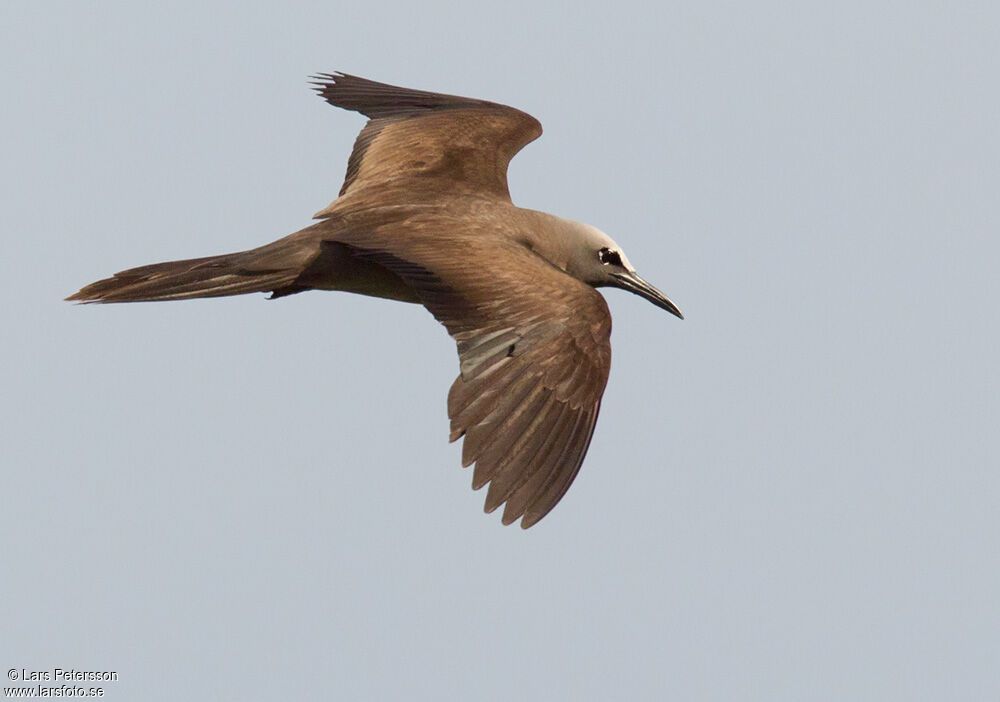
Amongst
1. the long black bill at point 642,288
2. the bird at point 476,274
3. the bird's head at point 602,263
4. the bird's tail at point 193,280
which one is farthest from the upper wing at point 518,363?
the long black bill at point 642,288

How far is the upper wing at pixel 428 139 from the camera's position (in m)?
10.2

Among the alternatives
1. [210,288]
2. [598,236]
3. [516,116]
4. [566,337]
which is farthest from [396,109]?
[566,337]

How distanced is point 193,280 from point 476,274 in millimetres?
1606

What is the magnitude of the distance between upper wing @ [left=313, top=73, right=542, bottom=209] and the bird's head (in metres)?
0.62

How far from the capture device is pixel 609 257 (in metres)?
10.1

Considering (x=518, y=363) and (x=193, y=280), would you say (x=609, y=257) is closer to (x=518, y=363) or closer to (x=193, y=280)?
(x=518, y=363)

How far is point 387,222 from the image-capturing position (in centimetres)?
924

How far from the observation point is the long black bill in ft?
32.6

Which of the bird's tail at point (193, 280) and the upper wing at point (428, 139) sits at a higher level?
the upper wing at point (428, 139)

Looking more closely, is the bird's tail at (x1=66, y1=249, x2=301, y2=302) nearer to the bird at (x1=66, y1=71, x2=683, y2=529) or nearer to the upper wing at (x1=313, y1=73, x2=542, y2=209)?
the bird at (x1=66, y1=71, x2=683, y2=529)

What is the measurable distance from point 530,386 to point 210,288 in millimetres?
2014

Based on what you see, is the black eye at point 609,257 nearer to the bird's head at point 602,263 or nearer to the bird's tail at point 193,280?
the bird's head at point 602,263

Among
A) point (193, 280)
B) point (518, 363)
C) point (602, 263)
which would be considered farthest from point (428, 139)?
point (518, 363)

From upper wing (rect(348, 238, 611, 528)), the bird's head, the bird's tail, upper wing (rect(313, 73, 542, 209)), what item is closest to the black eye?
the bird's head
